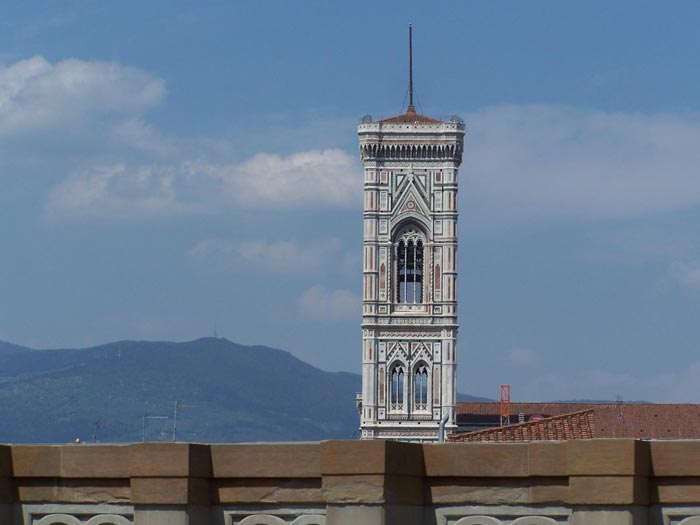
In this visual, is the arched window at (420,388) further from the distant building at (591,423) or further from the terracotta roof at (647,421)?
the terracotta roof at (647,421)

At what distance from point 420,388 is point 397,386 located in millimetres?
1575

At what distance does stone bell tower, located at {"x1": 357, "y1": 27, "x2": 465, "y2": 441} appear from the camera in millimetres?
131375

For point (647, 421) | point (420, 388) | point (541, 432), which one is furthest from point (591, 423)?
point (420, 388)

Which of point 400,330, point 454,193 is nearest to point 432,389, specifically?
point 400,330

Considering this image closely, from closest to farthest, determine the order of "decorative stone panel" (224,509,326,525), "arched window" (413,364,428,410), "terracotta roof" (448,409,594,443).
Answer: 1. "decorative stone panel" (224,509,326,525)
2. "terracotta roof" (448,409,594,443)
3. "arched window" (413,364,428,410)

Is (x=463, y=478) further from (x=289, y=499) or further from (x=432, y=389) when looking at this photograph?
(x=432, y=389)

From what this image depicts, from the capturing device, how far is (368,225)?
132 metres

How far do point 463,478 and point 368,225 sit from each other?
117 meters

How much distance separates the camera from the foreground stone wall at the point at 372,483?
1405cm

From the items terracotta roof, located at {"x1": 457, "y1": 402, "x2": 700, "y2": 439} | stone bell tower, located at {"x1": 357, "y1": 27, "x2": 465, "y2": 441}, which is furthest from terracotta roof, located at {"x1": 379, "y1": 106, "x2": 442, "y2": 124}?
terracotta roof, located at {"x1": 457, "y1": 402, "x2": 700, "y2": 439}

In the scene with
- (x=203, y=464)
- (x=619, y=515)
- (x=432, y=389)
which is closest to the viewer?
(x=619, y=515)

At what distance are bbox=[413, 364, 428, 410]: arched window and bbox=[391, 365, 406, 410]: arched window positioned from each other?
0.78 meters

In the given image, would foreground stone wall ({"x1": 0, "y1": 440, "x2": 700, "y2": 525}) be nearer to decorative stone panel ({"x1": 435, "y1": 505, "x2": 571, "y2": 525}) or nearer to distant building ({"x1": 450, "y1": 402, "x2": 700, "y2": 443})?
decorative stone panel ({"x1": 435, "y1": 505, "x2": 571, "y2": 525})

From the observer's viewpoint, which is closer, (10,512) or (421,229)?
(10,512)
